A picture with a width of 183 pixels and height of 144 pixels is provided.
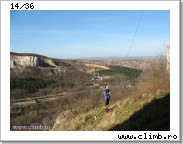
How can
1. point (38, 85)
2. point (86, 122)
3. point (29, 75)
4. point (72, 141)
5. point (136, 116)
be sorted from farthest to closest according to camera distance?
1. point (29, 75)
2. point (38, 85)
3. point (86, 122)
4. point (136, 116)
5. point (72, 141)

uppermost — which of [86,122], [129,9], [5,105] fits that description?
[129,9]

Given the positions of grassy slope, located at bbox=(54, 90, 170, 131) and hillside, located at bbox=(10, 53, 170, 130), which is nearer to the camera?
grassy slope, located at bbox=(54, 90, 170, 131)

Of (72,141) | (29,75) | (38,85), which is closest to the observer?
(72,141)

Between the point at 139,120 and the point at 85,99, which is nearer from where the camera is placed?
the point at 139,120

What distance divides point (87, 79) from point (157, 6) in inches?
876

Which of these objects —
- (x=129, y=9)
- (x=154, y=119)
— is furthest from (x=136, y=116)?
(x=129, y=9)

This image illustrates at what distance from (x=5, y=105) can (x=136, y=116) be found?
471 centimetres

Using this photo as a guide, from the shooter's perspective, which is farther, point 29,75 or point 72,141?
point 29,75

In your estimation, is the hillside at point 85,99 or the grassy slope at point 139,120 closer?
the grassy slope at point 139,120

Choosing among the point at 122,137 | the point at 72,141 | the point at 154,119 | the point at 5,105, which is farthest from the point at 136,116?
the point at 5,105

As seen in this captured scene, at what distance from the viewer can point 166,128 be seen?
4176 millimetres

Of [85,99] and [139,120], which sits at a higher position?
[139,120]

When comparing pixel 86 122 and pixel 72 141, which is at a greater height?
pixel 72 141

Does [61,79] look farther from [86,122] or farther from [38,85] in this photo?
[86,122]
